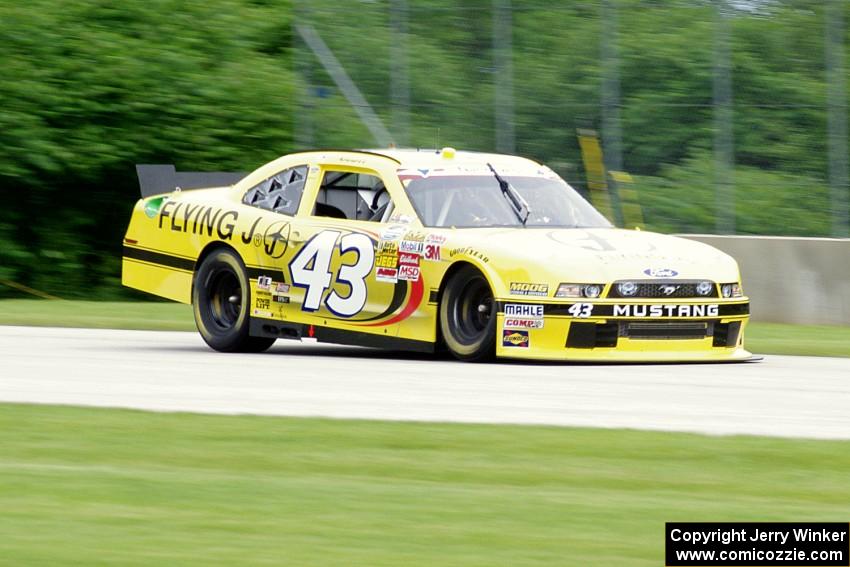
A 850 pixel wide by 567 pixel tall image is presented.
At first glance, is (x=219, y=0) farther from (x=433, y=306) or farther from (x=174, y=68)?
(x=433, y=306)

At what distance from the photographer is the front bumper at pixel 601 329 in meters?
11.4

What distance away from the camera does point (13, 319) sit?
54.7ft

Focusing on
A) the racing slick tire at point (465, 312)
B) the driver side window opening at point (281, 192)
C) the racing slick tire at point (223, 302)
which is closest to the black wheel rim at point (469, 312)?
the racing slick tire at point (465, 312)

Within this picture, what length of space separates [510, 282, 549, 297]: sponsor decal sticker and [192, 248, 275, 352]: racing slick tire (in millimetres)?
2610

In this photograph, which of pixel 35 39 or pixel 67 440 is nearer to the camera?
pixel 67 440

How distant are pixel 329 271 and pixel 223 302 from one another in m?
1.27

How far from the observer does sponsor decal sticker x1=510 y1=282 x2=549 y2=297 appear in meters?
11.4

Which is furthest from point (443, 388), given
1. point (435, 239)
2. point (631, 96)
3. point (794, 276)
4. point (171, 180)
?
point (631, 96)

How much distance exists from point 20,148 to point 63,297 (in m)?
2.13

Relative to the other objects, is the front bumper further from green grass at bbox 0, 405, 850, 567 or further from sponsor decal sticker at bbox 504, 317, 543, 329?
green grass at bbox 0, 405, 850, 567

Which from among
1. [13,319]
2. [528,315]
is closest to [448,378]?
[528,315]

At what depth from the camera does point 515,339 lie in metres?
11.6

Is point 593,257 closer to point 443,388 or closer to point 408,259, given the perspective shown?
point 408,259

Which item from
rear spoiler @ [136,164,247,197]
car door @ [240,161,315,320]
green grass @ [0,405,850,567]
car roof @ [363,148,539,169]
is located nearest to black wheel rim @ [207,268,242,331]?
car door @ [240,161,315,320]
